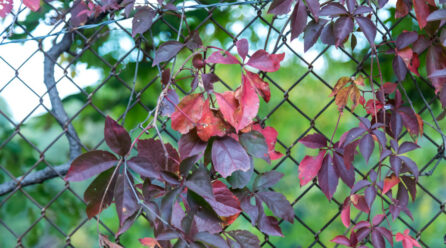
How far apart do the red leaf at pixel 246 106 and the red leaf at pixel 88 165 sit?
0.70 ft

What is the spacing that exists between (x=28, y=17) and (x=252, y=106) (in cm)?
73

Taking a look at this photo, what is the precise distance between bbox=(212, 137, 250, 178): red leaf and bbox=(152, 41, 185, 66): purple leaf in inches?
7.2

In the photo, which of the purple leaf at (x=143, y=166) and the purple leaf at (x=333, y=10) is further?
the purple leaf at (x=333, y=10)

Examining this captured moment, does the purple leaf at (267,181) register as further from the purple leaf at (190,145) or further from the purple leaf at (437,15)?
the purple leaf at (437,15)

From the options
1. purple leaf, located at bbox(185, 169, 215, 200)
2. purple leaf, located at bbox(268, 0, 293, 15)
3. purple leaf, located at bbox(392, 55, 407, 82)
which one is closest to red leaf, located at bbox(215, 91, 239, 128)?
purple leaf, located at bbox(185, 169, 215, 200)

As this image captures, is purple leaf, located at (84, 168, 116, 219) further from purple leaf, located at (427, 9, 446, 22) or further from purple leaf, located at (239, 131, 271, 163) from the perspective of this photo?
purple leaf, located at (427, 9, 446, 22)

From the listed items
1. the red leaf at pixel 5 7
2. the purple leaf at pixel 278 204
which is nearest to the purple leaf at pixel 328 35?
the purple leaf at pixel 278 204

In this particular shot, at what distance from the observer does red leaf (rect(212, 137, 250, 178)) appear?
76 centimetres

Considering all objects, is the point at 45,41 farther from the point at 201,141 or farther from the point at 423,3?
the point at 423,3

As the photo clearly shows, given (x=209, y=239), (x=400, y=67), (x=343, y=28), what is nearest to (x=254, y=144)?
(x=209, y=239)

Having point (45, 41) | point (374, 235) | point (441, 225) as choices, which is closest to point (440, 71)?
point (374, 235)

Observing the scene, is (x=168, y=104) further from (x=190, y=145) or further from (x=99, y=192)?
(x=99, y=192)

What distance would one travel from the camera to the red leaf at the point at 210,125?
2.57 ft

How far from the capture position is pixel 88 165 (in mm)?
693
